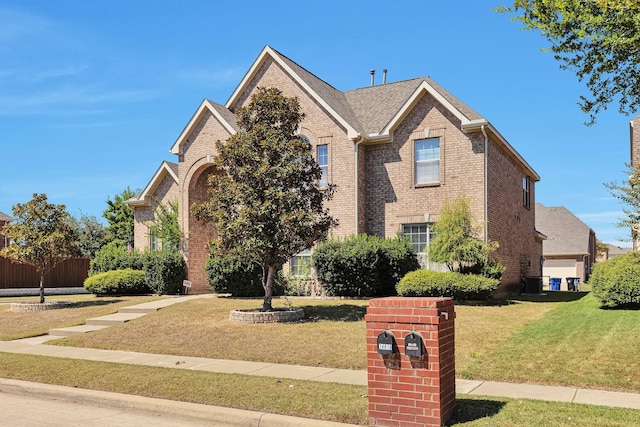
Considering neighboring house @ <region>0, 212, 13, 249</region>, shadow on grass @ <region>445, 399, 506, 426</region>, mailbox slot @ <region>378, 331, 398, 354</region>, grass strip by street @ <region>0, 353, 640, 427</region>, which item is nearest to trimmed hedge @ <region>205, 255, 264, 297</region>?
grass strip by street @ <region>0, 353, 640, 427</region>

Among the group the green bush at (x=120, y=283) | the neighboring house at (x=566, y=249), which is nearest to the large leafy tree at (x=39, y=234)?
the green bush at (x=120, y=283)

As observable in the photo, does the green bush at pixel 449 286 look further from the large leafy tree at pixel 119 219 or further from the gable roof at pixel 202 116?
the large leafy tree at pixel 119 219

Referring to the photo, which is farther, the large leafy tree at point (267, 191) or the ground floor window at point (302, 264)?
the ground floor window at point (302, 264)

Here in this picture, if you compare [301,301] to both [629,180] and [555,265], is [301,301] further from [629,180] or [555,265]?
[555,265]

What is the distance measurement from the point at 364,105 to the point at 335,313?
12.8 metres

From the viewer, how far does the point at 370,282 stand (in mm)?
20719

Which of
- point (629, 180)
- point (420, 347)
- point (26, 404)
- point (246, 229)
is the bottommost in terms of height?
point (26, 404)

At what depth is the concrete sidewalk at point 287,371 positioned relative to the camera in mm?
8039

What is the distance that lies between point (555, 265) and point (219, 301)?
36.5 m

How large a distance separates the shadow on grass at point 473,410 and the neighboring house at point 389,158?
13994 mm

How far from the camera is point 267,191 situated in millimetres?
15977

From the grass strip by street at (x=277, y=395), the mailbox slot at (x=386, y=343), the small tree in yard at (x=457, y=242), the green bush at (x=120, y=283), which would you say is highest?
the small tree in yard at (x=457, y=242)

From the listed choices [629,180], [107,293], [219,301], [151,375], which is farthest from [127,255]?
[629,180]

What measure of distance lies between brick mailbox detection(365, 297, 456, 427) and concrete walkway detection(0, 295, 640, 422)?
1.98 meters
